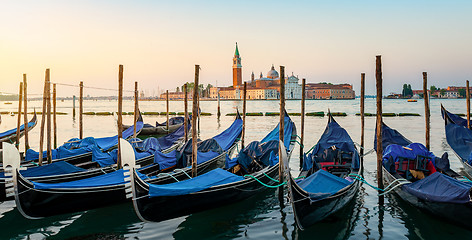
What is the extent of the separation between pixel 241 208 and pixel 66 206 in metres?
2.56

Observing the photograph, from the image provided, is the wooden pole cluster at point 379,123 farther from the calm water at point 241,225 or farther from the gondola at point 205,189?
the gondola at point 205,189

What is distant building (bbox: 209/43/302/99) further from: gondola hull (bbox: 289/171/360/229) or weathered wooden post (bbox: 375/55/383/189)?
gondola hull (bbox: 289/171/360/229)

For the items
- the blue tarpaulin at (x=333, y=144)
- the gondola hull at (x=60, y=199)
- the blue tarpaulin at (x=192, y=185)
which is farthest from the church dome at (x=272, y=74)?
the gondola hull at (x=60, y=199)

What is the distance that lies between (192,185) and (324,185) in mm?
1846

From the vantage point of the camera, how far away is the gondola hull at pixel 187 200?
4.27 meters

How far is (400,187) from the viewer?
534 cm

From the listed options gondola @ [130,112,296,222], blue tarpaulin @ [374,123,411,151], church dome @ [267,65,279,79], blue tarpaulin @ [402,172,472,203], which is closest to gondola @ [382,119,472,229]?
blue tarpaulin @ [402,172,472,203]

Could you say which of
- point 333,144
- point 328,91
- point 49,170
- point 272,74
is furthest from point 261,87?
point 49,170

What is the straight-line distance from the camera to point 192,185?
15.8ft

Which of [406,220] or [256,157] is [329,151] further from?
[406,220]

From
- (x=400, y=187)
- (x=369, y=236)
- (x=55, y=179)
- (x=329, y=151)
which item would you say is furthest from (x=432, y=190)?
(x=55, y=179)

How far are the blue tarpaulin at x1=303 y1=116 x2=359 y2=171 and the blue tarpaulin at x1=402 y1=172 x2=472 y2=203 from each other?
1.57 m

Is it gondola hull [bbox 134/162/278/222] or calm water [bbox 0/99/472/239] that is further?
calm water [bbox 0/99/472/239]

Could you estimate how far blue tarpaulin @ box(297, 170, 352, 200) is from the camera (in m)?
4.66
